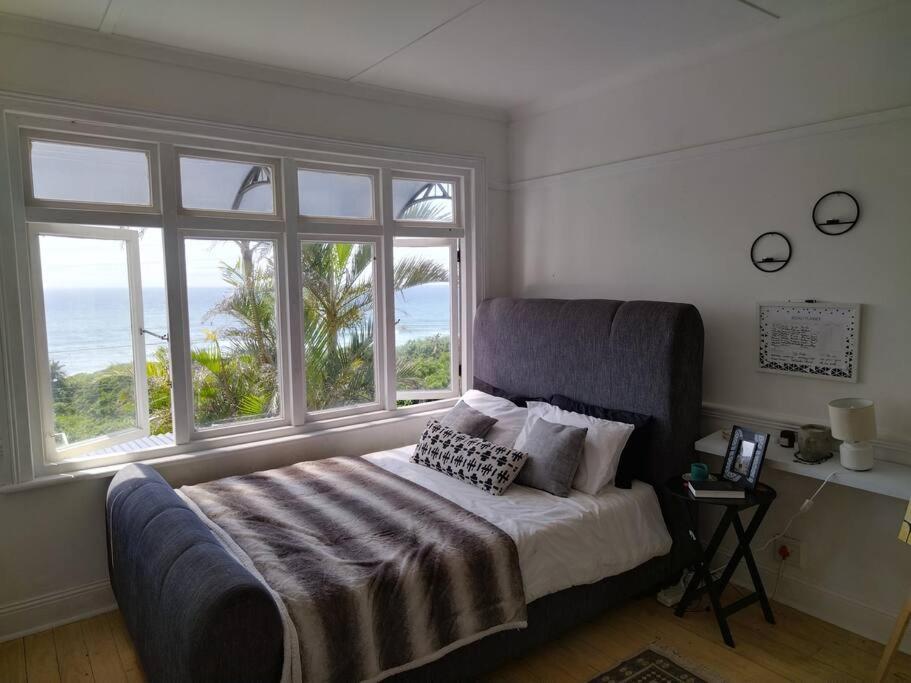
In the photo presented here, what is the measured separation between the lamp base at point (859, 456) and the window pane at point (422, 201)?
259 cm

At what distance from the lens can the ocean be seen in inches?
113

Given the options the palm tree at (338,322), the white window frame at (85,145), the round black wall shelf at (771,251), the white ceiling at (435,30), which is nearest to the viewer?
the white ceiling at (435,30)

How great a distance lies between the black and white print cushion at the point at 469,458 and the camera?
2.84 metres

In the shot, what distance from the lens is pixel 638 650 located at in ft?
8.46

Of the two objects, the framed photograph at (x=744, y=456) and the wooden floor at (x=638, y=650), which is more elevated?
the framed photograph at (x=744, y=456)

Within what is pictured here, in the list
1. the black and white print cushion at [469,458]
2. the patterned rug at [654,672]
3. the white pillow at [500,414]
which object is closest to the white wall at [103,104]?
the black and white print cushion at [469,458]

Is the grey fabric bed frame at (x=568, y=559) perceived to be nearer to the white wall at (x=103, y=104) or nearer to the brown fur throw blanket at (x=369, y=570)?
the brown fur throw blanket at (x=369, y=570)

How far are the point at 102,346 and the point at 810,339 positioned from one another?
10.7ft

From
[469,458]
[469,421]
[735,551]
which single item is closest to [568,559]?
[469,458]

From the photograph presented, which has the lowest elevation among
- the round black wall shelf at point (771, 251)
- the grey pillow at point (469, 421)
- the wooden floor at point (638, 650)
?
the wooden floor at point (638, 650)

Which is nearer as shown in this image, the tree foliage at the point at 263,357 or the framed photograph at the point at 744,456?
the framed photograph at the point at 744,456

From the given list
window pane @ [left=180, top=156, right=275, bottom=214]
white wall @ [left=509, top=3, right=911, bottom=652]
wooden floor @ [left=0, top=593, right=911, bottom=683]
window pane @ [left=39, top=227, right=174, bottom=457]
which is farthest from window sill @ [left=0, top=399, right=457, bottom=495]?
white wall @ [left=509, top=3, right=911, bottom=652]

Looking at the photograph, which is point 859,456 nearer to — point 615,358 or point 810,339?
point 810,339

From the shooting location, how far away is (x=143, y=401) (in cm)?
312
